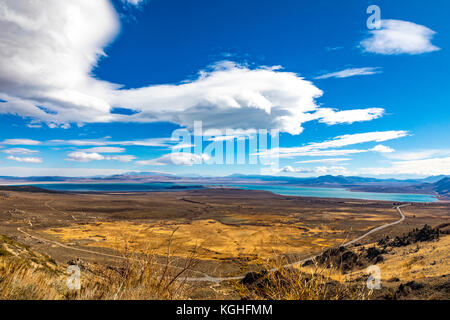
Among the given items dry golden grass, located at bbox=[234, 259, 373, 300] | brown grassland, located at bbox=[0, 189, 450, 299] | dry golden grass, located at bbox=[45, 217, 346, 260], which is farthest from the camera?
dry golden grass, located at bbox=[45, 217, 346, 260]

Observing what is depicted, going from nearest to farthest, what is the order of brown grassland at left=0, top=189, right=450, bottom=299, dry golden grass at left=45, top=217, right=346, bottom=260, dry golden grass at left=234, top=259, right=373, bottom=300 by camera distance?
dry golden grass at left=234, top=259, right=373, bottom=300, brown grassland at left=0, top=189, right=450, bottom=299, dry golden grass at left=45, top=217, right=346, bottom=260

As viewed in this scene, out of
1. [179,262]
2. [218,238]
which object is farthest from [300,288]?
[218,238]

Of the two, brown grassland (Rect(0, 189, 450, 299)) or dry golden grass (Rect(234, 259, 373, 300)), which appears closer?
dry golden grass (Rect(234, 259, 373, 300))

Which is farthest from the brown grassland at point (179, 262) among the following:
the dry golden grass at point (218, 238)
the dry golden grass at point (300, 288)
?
the dry golden grass at point (218, 238)

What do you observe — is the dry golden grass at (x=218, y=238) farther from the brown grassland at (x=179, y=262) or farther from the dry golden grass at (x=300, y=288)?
the dry golden grass at (x=300, y=288)

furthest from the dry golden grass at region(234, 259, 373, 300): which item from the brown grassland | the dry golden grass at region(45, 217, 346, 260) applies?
the dry golden grass at region(45, 217, 346, 260)

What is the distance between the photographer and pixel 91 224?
62.7 meters

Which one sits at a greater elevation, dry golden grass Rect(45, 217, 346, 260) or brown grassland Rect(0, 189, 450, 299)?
brown grassland Rect(0, 189, 450, 299)

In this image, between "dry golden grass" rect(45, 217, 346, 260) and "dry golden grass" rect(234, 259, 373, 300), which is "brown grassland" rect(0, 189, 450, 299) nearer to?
"dry golden grass" rect(234, 259, 373, 300)

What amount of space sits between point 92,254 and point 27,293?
36432 millimetres

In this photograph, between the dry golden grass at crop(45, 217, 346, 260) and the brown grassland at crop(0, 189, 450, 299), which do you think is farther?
the dry golden grass at crop(45, 217, 346, 260)

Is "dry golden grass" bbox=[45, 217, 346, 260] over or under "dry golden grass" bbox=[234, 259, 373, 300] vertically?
under
